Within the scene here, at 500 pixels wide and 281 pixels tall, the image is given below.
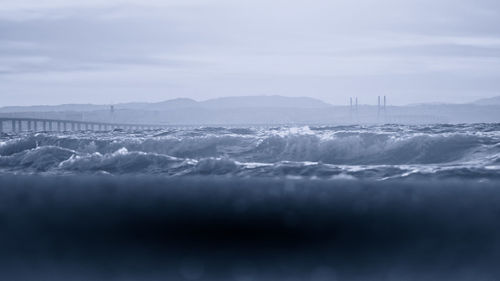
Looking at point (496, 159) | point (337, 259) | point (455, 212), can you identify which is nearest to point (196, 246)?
point (337, 259)

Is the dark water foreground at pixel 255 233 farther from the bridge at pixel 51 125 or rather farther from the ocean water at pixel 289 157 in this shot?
the bridge at pixel 51 125

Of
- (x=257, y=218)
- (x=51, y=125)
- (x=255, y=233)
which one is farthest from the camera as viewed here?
(x=51, y=125)

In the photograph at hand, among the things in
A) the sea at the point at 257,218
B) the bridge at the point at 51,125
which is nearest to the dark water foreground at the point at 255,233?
the sea at the point at 257,218

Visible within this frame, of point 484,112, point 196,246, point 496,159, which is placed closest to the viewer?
point 196,246

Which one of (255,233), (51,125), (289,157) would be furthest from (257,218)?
(51,125)

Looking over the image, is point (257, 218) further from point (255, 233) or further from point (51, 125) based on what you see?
point (51, 125)

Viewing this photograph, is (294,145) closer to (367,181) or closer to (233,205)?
(367,181)

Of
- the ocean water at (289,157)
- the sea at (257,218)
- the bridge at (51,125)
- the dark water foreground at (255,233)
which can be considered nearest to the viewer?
the dark water foreground at (255,233)
